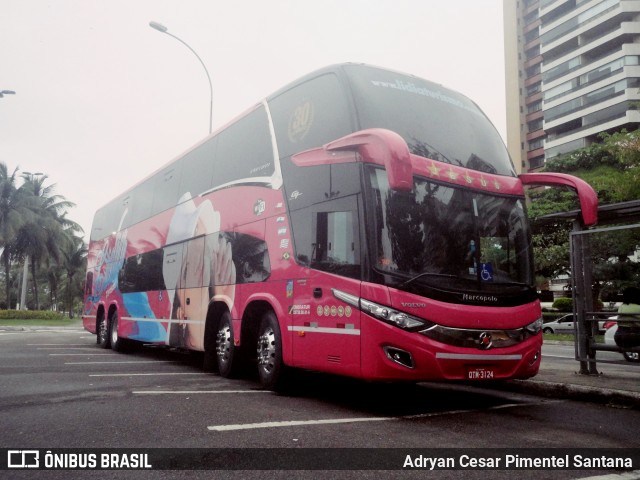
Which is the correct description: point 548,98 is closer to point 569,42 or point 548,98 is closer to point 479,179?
point 569,42

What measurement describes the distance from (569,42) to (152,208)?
6078cm

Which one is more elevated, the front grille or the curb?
the front grille

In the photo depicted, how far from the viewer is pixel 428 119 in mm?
7230

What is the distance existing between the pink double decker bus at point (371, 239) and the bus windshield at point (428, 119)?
2cm

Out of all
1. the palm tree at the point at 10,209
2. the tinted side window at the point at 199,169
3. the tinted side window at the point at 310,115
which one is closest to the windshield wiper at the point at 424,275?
the tinted side window at the point at 310,115

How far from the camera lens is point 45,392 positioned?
7.36 metres

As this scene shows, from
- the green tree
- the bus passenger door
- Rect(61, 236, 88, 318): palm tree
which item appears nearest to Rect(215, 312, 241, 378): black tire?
the bus passenger door

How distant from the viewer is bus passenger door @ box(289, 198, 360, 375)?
20.7 feet

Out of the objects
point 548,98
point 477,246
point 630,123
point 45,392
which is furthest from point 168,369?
point 548,98

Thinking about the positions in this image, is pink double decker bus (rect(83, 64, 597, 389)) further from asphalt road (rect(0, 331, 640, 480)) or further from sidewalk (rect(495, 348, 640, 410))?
sidewalk (rect(495, 348, 640, 410))

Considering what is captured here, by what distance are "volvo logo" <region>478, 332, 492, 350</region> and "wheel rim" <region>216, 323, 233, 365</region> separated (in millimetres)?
4085

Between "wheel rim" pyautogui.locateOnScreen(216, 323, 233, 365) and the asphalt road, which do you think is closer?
the asphalt road

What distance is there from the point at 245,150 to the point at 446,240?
12.9 feet

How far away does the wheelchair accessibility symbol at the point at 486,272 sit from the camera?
6484mm
